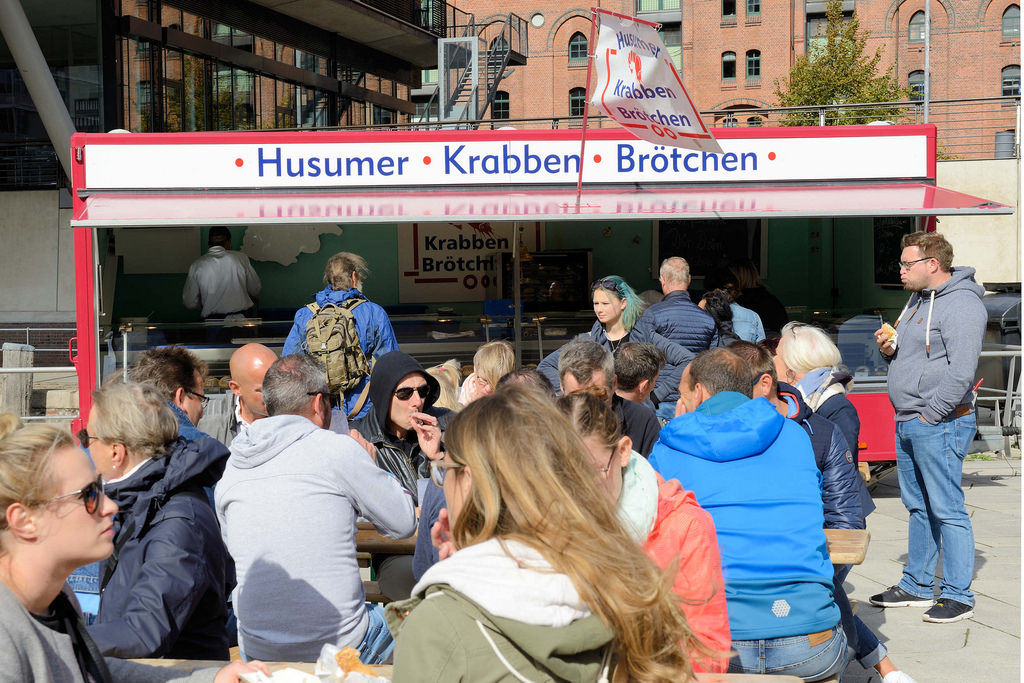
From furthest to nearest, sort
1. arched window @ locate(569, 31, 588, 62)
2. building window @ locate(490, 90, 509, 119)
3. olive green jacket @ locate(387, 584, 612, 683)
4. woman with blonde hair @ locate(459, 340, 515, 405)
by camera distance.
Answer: building window @ locate(490, 90, 509, 119), arched window @ locate(569, 31, 588, 62), woman with blonde hair @ locate(459, 340, 515, 405), olive green jacket @ locate(387, 584, 612, 683)

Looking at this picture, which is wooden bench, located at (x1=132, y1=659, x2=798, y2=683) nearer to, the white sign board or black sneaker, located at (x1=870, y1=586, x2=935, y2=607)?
black sneaker, located at (x1=870, y1=586, x2=935, y2=607)

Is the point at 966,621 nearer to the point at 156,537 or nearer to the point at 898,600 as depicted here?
the point at 898,600

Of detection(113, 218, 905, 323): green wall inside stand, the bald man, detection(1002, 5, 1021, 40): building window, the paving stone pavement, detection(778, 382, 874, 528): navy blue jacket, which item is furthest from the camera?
detection(1002, 5, 1021, 40): building window

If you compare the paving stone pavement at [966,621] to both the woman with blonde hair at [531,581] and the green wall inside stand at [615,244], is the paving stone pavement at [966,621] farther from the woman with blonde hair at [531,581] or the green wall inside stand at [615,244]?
the green wall inside stand at [615,244]

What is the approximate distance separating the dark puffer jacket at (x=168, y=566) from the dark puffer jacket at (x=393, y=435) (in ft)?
5.19

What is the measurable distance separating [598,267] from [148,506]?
9346 millimetres

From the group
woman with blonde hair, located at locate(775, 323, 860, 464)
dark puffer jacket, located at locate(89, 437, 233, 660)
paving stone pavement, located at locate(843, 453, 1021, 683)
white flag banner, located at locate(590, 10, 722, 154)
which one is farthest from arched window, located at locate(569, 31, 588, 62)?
dark puffer jacket, located at locate(89, 437, 233, 660)

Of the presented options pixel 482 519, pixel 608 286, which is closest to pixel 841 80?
pixel 608 286

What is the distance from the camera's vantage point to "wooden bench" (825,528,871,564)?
13.3 ft

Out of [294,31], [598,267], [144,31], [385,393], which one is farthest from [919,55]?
[385,393]

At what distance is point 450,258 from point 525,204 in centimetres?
367

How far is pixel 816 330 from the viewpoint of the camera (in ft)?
18.9

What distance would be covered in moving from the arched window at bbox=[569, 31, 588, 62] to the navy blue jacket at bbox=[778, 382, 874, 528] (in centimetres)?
5084

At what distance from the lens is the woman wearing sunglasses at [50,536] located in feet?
7.39
